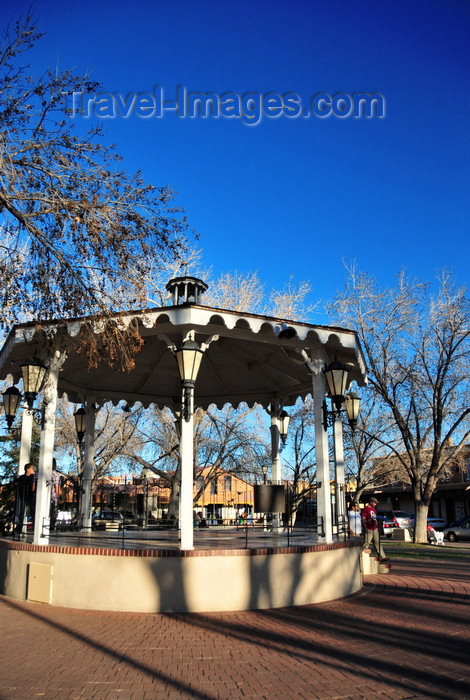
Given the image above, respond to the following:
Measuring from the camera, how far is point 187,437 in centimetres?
864

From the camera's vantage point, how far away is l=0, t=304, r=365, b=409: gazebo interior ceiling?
8.95 meters

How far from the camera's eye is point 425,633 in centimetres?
666

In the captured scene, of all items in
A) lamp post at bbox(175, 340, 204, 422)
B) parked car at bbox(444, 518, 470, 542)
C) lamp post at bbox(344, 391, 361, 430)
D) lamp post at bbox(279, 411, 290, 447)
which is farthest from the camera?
parked car at bbox(444, 518, 470, 542)

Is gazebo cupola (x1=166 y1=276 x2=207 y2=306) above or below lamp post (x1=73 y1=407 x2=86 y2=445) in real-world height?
above

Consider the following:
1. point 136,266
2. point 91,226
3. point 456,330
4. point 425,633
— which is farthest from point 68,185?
point 456,330

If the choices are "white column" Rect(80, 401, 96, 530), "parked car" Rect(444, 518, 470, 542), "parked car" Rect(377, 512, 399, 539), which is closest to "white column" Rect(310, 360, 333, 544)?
"white column" Rect(80, 401, 96, 530)

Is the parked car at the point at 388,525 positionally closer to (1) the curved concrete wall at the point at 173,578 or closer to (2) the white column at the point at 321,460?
(2) the white column at the point at 321,460

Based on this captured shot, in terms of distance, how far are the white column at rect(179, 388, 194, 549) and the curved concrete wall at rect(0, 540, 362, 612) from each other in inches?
11.8

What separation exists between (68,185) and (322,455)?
20.2 feet

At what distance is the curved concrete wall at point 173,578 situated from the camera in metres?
7.95

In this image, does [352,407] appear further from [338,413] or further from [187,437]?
[187,437]

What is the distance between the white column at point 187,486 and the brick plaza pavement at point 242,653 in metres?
1.08

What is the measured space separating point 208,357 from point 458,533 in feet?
89.9

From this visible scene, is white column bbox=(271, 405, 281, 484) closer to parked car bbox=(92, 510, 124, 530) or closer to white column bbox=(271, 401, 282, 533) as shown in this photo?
white column bbox=(271, 401, 282, 533)
